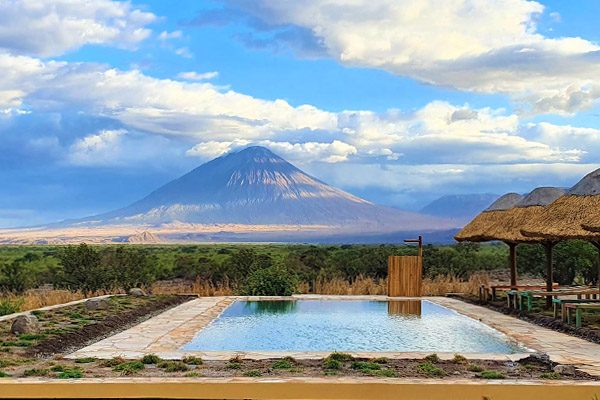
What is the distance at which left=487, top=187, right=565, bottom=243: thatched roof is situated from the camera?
14.6m

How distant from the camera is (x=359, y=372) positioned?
7254mm

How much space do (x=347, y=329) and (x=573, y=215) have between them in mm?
3835

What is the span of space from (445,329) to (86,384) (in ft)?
24.6

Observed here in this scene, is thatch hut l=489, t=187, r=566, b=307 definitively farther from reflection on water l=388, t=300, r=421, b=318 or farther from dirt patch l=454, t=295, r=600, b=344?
reflection on water l=388, t=300, r=421, b=318

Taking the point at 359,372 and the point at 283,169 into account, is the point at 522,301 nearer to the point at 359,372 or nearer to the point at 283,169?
the point at 359,372

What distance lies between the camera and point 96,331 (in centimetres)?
1084

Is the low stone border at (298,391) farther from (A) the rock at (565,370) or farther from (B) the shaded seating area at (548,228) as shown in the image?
(B) the shaded seating area at (548,228)

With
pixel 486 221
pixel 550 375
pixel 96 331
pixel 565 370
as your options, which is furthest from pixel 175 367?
pixel 486 221

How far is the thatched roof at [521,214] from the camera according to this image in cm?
1460

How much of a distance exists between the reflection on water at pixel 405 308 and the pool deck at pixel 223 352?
83 centimetres

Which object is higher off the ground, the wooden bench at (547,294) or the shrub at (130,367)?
the wooden bench at (547,294)

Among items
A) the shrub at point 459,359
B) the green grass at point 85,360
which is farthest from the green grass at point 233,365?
the shrub at point 459,359

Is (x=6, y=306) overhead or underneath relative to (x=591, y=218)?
underneath

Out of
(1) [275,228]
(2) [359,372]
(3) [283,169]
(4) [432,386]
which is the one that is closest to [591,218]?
(2) [359,372]
